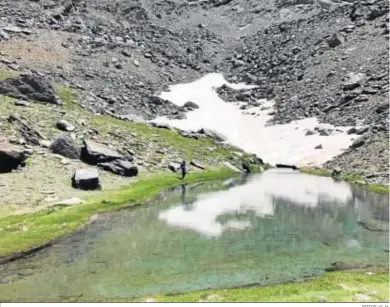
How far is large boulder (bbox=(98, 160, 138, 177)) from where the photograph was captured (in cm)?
5553

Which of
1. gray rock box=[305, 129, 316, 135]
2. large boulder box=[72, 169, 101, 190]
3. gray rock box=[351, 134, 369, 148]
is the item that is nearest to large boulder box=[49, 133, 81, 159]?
large boulder box=[72, 169, 101, 190]

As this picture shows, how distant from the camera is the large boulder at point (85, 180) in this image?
47.0m

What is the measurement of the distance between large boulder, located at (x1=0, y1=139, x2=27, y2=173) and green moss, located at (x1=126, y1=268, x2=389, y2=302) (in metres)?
28.6

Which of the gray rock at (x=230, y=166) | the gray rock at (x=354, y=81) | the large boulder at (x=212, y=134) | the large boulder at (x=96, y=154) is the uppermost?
the gray rock at (x=354, y=81)

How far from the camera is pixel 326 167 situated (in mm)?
82250

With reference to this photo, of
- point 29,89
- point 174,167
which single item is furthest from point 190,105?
point 174,167

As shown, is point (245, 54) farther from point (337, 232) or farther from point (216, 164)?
point (337, 232)

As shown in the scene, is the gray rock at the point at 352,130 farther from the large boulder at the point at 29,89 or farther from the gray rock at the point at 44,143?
the gray rock at the point at 44,143

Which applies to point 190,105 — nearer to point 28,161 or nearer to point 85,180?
point 28,161

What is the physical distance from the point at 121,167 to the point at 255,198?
15.2 m

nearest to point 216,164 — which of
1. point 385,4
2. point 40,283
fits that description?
point 40,283

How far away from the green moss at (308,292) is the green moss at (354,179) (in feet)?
120

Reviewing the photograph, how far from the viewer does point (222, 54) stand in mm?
162625

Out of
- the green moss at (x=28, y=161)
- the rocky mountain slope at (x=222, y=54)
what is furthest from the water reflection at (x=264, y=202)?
the green moss at (x=28, y=161)
